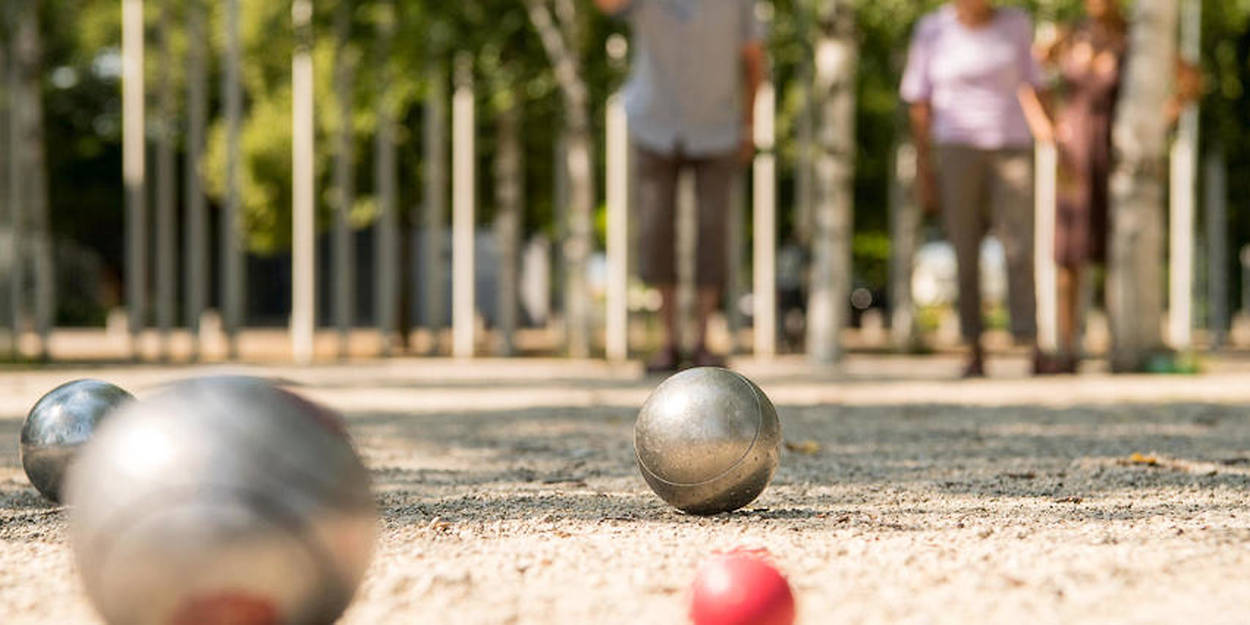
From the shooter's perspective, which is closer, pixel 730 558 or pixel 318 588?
pixel 318 588

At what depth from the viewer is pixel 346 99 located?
13953 millimetres

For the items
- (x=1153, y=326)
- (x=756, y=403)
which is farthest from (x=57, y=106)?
(x=756, y=403)

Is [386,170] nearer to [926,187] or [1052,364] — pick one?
[926,187]

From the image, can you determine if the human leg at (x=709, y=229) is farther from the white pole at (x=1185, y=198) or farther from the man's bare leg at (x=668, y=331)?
the white pole at (x=1185, y=198)

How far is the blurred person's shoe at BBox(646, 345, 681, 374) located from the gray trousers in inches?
67.6

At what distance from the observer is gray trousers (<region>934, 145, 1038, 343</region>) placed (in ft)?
29.2

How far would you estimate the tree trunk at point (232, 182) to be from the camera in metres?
13.5

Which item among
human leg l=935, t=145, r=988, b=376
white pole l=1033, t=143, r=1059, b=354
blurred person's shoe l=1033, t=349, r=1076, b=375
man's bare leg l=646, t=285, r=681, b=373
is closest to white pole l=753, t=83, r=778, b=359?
white pole l=1033, t=143, r=1059, b=354

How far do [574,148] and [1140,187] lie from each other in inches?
216

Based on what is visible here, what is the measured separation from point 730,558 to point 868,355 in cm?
1307

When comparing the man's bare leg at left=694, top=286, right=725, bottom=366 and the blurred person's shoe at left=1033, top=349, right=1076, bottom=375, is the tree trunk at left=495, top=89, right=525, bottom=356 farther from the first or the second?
the blurred person's shoe at left=1033, top=349, right=1076, bottom=375

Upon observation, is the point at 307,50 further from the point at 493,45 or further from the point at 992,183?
the point at 992,183

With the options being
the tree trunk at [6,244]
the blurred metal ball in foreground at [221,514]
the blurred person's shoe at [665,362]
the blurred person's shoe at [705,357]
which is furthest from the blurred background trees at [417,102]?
the blurred metal ball in foreground at [221,514]

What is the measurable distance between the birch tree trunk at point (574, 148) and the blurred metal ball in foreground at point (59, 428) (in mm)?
9188
